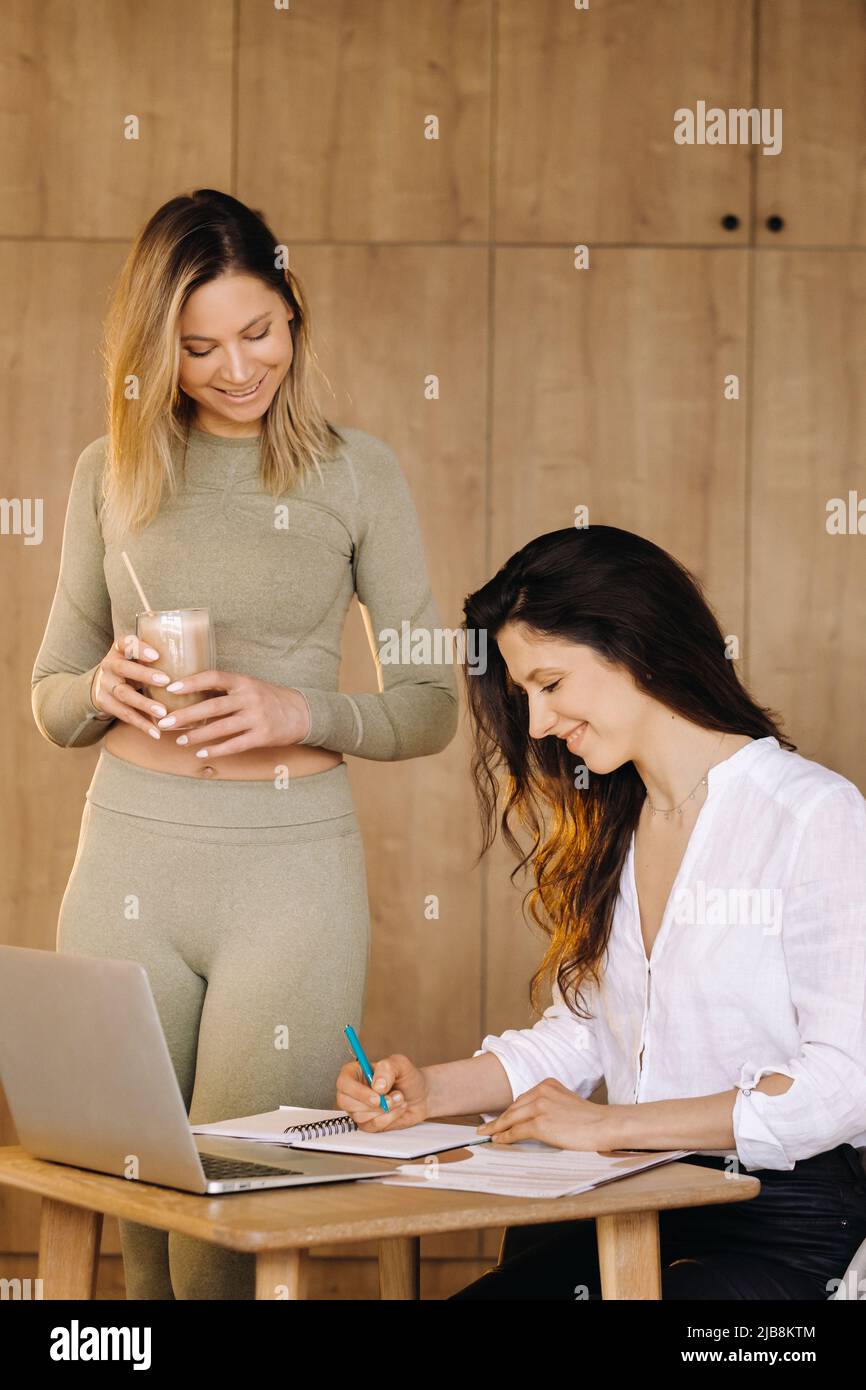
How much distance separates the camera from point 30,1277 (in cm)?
353

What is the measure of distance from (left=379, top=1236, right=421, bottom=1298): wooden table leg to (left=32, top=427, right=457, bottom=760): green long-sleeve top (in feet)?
1.90

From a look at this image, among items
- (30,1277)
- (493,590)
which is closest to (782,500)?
(493,590)

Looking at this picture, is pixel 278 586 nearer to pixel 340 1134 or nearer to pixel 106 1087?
pixel 340 1134

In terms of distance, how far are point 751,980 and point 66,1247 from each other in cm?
71

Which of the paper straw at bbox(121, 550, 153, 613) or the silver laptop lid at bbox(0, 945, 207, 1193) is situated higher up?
the paper straw at bbox(121, 550, 153, 613)

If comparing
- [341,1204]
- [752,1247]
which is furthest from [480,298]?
[341,1204]

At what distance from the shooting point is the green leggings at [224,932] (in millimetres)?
1896

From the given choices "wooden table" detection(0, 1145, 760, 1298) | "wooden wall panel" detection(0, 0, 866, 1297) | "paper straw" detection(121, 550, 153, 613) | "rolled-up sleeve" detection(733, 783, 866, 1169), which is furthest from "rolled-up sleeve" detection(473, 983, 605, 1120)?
"wooden wall panel" detection(0, 0, 866, 1297)

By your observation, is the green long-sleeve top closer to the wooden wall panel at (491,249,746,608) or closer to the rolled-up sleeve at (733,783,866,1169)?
the rolled-up sleeve at (733,783,866,1169)

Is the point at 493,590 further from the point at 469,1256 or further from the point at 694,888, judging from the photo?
the point at 469,1256

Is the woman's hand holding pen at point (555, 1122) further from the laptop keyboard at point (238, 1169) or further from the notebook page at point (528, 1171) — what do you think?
the laptop keyboard at point (238, 1169)

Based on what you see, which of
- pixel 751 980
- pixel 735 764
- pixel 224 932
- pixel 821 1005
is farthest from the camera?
pixel 224 932

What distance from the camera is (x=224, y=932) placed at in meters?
1.93

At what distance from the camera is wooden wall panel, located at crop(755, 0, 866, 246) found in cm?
352
